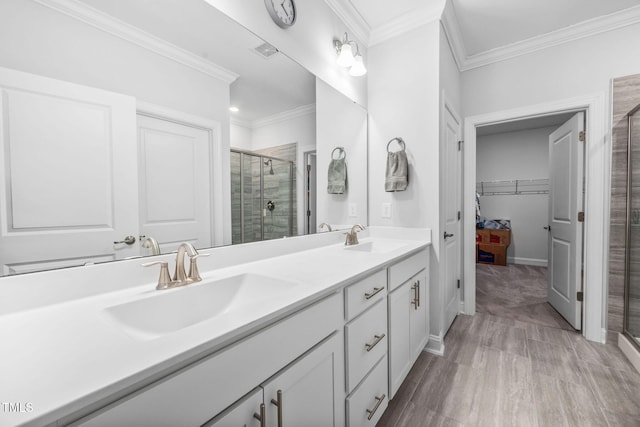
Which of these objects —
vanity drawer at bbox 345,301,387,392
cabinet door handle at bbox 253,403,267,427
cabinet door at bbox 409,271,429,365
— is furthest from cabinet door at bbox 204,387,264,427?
cabinet door at bbox 409,271,429,365

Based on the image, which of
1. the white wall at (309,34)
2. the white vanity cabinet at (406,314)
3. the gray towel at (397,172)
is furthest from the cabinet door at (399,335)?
the white wall at (309,34)

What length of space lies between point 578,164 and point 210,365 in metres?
3.07

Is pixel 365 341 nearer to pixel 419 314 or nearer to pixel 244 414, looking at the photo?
pixel 244 414

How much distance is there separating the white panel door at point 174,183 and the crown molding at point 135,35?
25 centimetres

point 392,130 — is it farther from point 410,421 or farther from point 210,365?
point 210,365

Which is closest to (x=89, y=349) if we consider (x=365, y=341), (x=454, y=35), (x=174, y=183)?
(x=174, y=183)

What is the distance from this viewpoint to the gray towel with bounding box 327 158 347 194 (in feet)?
6.21

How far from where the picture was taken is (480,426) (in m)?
1.33

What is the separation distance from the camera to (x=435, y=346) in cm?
201

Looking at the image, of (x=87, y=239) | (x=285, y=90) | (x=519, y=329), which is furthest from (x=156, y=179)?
(x=519, y=329)

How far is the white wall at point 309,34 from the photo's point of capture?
4.23ft

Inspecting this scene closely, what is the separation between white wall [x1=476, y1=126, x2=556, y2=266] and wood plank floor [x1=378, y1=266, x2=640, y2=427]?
2.97m

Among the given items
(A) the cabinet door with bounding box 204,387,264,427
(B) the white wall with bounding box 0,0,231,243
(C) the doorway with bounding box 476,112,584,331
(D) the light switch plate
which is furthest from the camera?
(C) the doorway with bounding box 476,112,584,331

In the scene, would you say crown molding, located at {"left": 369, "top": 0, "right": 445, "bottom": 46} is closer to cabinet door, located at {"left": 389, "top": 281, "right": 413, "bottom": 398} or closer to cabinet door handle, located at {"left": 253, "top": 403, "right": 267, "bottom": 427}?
cabinet door, located at {"left": 389, "top": 281, "right": 413, "bottom": 398}
